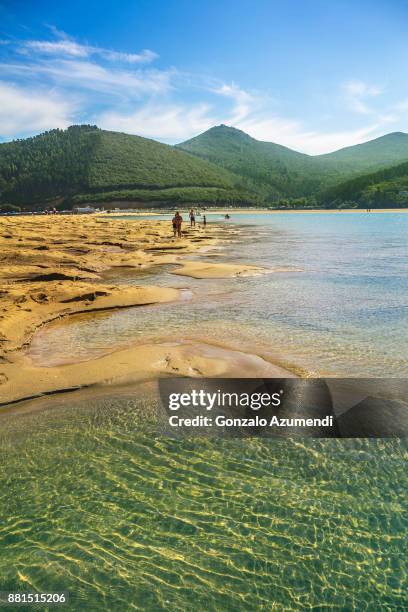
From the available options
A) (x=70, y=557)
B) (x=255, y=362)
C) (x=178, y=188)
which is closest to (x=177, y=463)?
(x=70, y=557)

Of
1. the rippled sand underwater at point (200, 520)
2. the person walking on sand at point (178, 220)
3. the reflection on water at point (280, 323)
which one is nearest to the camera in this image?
the rippled sand underwater at point (200, 520)

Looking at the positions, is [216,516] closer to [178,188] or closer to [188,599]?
[188,599]

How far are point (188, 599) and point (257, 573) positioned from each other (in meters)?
0.59

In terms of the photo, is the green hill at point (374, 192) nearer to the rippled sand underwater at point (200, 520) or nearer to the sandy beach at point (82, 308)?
the sandy beach at point (82, 308)

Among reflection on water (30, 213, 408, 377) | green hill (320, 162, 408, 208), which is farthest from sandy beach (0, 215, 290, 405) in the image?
green hill (320, 162, 408, 208)

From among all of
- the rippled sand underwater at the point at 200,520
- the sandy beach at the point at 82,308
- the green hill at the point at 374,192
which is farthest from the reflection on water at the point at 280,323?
the green hill at the point at 374,192

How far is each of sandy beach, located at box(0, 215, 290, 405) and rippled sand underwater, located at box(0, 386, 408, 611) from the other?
5.25ft

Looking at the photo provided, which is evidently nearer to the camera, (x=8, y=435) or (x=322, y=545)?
(x=322, y=545)

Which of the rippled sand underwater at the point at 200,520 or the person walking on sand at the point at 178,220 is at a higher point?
the person walking on sand at the point at 178,220

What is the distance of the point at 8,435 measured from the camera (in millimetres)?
5277

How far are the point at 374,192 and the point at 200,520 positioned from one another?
6867 inches

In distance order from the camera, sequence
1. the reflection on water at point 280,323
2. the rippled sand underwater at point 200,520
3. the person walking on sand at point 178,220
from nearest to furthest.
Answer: the rippled sand underwater at point 200,520 → the reflection on water at point 280,323 → the person walking on sand at point 178,220

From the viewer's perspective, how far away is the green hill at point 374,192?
153 metres

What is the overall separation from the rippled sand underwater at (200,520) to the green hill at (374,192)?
16748cm
